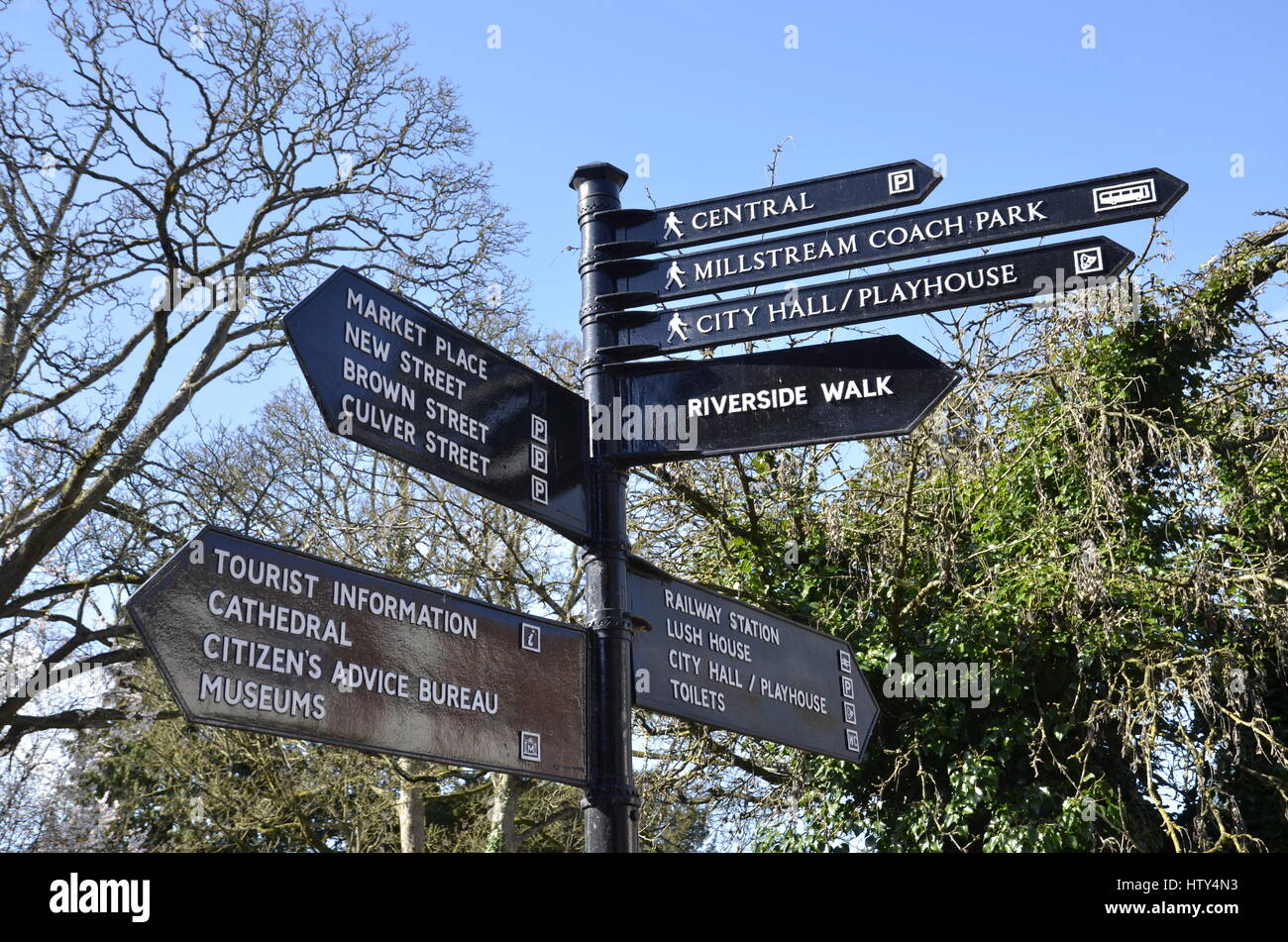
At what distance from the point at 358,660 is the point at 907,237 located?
1.98 m

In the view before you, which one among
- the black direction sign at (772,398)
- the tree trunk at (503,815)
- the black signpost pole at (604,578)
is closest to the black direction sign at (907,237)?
the black signpost pole at (604,578)

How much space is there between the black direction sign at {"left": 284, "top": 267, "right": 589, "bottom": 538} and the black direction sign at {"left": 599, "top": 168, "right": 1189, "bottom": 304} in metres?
0.48

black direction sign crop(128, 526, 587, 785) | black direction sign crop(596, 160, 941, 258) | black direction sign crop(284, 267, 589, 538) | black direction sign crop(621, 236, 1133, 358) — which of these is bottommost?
black direction sign crop(128, 526, 587, 785)

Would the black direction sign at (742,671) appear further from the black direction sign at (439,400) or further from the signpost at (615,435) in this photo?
the black direction sign at (439,400)

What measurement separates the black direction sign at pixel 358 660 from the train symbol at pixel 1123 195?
6.21 ft

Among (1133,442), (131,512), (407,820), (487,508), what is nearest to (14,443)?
(131,512)

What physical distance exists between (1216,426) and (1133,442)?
61cm

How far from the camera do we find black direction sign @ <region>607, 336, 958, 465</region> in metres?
3.46

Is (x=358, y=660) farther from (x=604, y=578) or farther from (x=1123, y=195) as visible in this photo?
(x=1123, y=195)

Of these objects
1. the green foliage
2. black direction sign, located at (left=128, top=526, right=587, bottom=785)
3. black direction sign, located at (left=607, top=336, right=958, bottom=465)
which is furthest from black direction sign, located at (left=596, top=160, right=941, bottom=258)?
the green foliage

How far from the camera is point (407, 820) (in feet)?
49.6

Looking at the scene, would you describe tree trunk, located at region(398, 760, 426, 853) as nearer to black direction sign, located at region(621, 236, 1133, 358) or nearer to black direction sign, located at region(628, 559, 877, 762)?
black direction sign, located at region(628, 559, 877, 762)

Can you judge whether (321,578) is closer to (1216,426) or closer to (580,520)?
(580,520)

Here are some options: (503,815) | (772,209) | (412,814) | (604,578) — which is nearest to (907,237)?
(772,209)
